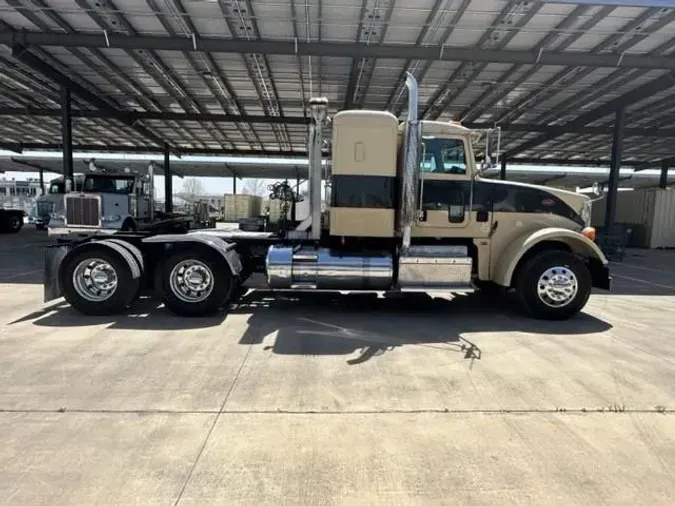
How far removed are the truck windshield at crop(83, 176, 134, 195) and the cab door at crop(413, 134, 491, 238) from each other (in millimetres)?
13353

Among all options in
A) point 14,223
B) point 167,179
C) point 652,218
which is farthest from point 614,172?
point 14,223

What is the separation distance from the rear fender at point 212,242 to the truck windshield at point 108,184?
1101 centimetres

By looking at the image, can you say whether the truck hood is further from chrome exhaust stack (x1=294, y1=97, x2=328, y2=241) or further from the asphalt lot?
chrome exhaust stack (x1=294, y1=97, x2=328, y2=241)

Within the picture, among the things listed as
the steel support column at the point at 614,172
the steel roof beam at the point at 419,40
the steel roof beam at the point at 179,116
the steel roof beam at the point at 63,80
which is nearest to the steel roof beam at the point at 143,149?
the steel roof beam at the point at 63,80

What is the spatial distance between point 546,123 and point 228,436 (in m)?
21.6

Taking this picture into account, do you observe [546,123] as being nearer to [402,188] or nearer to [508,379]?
[402,188]

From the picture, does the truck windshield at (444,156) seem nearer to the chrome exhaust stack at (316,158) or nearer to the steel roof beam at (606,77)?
the chrome exhaust stack at (316,158)

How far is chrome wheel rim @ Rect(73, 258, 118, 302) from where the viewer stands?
274 inches

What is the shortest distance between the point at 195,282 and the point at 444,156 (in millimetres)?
4212

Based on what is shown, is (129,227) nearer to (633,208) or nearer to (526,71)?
(526,71)

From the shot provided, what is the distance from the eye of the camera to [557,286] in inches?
278

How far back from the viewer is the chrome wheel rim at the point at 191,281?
22.9ft

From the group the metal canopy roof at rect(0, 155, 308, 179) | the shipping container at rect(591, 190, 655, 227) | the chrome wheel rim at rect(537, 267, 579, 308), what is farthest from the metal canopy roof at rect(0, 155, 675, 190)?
the chrome wheel rim at rect(537, 267, 579, 308)

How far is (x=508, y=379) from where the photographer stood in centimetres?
464
